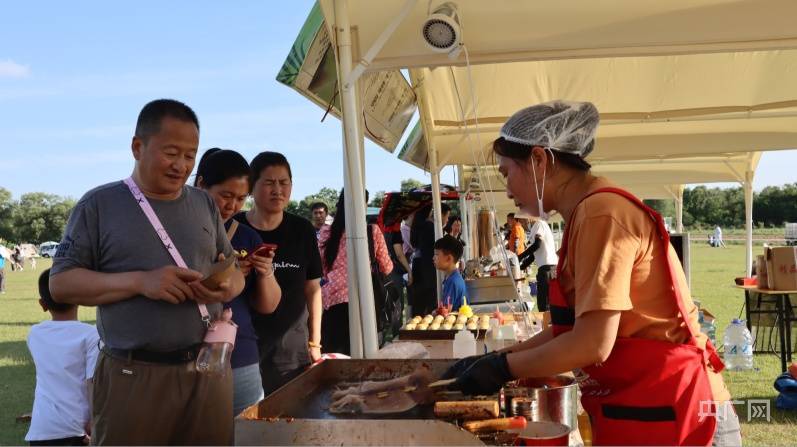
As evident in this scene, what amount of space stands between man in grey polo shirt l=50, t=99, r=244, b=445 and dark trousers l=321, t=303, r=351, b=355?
3150 mm

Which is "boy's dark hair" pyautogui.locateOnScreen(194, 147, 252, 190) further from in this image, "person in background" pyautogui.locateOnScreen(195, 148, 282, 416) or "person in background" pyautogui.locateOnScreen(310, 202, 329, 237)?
"person in background" pyautogui.locateOnScreen(310, 202, 329, 237)

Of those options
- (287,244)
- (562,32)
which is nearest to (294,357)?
(287,244)

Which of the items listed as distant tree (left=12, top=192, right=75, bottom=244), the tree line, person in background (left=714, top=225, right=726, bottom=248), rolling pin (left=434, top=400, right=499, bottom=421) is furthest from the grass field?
distant tree (left=12, top=192, right=75, bottom=244)

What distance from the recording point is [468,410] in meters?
1.62

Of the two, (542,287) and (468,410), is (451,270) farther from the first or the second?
(468,410)

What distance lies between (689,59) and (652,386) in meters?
5.17

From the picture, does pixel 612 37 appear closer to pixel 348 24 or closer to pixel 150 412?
pixel 348 24

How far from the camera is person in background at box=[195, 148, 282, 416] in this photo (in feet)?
8.90

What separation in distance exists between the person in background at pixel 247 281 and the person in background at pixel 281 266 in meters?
0.26

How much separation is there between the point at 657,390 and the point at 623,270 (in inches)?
13.6

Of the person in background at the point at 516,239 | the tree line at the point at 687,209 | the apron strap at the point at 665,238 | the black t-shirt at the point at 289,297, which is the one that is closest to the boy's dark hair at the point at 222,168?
the black t-shirt at the point at 289,297

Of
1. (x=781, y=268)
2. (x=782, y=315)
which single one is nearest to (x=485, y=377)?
(x=781, y=268)

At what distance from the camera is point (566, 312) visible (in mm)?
1785

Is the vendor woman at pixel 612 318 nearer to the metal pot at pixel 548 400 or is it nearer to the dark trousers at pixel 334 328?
the metal pot at pixel 548 400
